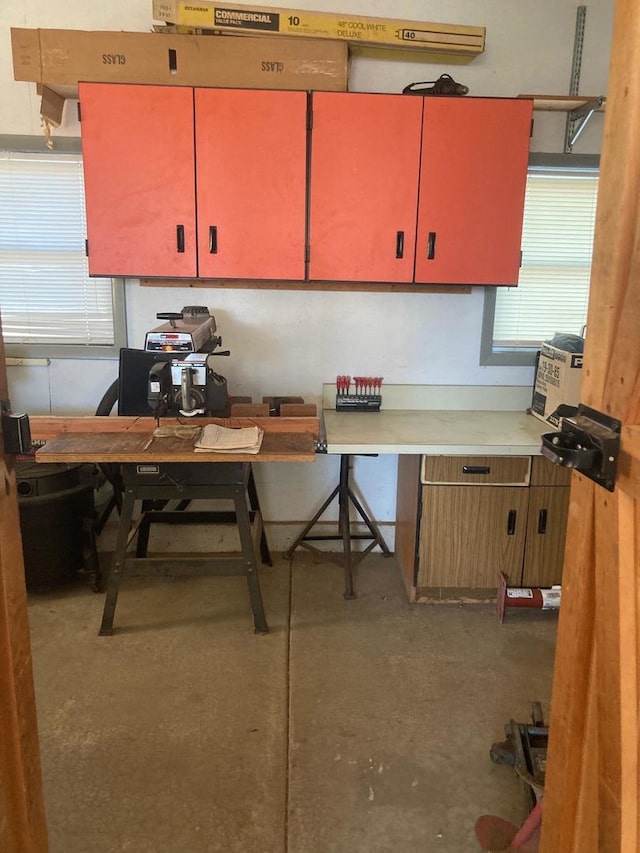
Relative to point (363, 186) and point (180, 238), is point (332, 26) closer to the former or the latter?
point (363, 186)

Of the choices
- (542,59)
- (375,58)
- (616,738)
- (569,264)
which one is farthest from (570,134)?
(616,738)

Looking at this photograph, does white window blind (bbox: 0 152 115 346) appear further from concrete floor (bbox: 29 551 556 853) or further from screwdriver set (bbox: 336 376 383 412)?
concrete floor (bbox: 29 551 556 853)

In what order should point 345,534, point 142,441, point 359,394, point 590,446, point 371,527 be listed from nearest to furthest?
point 590,446 → point 142,441 → point 345,534 → point 359,394 → point 371,527

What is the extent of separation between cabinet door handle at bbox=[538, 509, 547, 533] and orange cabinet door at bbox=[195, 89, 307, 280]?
59.8 inches

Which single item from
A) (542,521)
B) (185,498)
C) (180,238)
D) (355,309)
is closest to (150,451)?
(185,498)

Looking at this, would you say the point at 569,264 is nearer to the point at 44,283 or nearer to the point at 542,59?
the point at 542,59

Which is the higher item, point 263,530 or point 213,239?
point 213,239

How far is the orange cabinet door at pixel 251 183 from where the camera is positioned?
8.78 ft

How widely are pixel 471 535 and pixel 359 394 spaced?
0.91m

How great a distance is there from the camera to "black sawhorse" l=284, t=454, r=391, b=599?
121 inches

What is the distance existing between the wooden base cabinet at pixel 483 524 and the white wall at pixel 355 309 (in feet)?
2.09

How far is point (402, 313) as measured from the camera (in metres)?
3.24

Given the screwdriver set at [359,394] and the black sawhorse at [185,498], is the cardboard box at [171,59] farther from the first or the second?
the black sawhorse at [185,498]

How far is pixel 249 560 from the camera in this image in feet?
8.70
